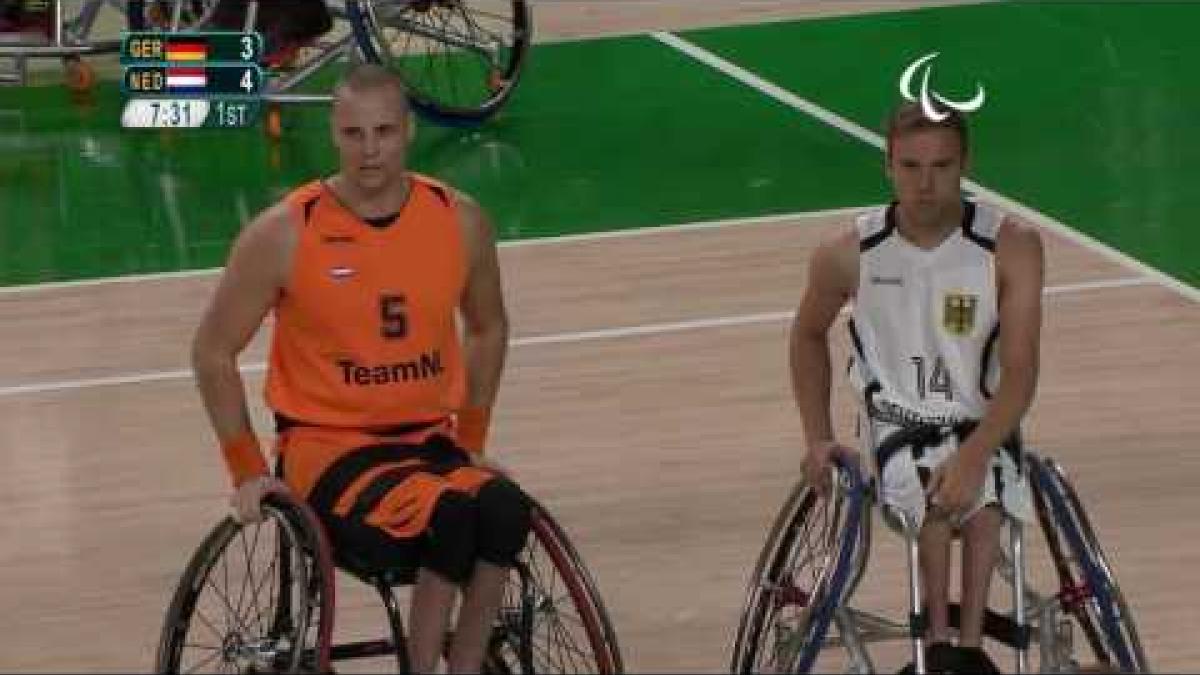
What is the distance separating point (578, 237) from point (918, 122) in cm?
500

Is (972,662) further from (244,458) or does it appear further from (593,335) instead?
(593,335)

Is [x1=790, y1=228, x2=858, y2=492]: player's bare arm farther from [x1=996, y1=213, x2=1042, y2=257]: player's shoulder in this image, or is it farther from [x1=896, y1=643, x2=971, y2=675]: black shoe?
[x1=896, y1=643, x2=971, y2=675]: black shoe

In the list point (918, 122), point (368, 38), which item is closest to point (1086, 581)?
point (918, 122)

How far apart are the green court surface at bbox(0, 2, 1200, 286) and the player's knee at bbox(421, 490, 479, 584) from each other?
4718mm

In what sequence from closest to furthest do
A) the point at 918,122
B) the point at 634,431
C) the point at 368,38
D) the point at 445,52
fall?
the point at 918,122 < the point at 634,431 < the point at 368,38 < the point at 445,52

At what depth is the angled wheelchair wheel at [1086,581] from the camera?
655 cm

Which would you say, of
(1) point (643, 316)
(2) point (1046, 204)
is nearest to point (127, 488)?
(1) point (643, 316)

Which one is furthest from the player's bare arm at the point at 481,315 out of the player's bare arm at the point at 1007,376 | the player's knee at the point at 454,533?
the player's bare arm at the point at 1007,376

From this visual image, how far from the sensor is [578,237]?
11656 mm

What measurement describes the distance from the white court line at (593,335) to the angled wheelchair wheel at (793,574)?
345 cm

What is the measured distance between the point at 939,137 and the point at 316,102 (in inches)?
254

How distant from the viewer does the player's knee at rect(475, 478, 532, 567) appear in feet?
21.7

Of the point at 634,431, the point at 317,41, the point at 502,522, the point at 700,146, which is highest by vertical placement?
the point at 502,522

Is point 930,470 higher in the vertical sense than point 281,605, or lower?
higher
